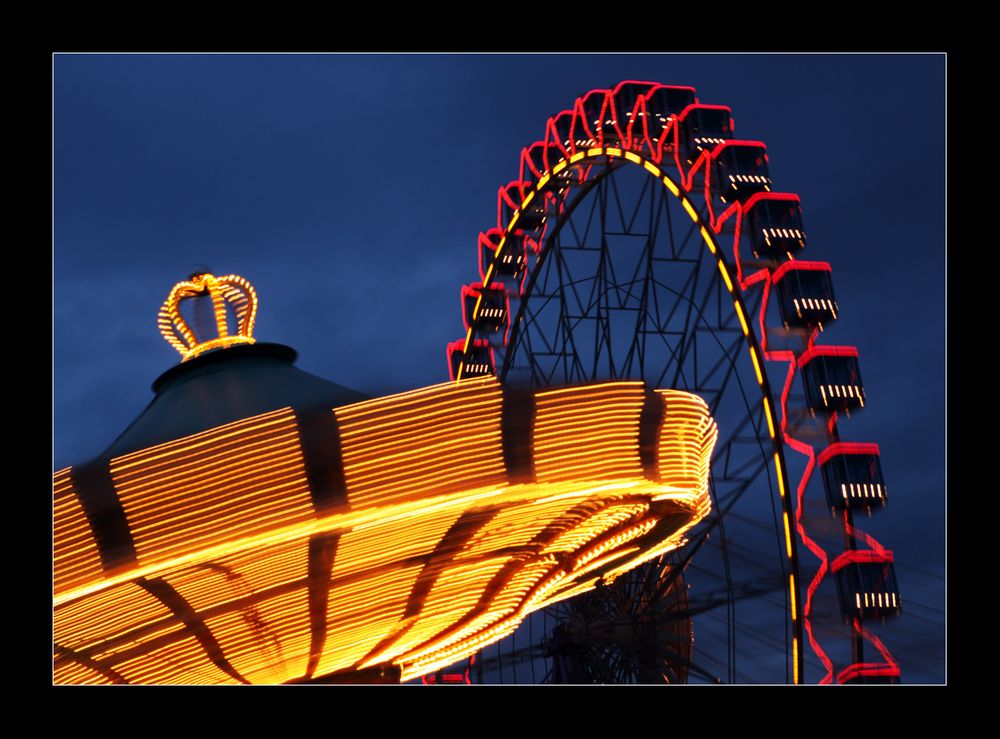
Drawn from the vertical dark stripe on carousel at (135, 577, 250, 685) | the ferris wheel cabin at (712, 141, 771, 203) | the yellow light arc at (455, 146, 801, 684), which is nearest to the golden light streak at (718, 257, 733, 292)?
the yellow light arc at (455, 146, 801, 684)

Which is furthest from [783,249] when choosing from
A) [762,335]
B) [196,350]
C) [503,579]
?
[196,350]

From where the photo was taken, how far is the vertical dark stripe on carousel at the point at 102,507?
486 inches

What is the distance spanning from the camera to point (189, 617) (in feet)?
46.8

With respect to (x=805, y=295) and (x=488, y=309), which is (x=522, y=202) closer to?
(x=488, y=309)

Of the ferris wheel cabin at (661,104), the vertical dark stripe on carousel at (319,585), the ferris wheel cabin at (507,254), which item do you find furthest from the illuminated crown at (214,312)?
the ferris wheel cabin at (507,254)

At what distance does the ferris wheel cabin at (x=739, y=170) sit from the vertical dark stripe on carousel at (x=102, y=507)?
15.3 m

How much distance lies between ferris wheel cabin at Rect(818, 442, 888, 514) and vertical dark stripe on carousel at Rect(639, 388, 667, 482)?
8.01 m

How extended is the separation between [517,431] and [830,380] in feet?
35.4

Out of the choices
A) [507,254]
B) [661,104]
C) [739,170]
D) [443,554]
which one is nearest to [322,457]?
[443,554]

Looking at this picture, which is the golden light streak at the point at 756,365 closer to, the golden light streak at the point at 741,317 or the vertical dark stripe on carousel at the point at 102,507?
A: the golden light streak at the point at 741,317

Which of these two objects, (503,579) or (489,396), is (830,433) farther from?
(489,396)

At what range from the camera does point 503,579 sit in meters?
17.2

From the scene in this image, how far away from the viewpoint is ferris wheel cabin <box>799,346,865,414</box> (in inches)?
906

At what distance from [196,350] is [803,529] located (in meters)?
10.1
